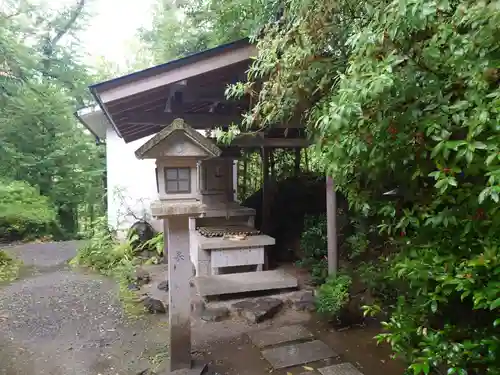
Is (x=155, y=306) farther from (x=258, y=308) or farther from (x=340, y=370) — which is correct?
(x=340, y=370)

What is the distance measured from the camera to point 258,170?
12.3 meters

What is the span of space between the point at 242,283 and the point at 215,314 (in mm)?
835

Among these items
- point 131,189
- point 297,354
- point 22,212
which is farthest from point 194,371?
point 22,212

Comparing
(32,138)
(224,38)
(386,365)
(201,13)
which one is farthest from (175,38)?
(386,365)

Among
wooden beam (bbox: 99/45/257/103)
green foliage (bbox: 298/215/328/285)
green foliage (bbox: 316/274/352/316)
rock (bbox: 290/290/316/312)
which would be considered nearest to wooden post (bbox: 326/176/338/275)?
green foliage (bbox: 316/274/352/316)

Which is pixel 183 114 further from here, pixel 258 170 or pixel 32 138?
pixel 32 138

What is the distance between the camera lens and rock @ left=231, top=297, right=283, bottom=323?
202 inches

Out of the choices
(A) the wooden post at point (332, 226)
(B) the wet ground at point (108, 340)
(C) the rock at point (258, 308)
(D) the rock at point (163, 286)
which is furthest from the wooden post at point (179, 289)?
(D) the rock at point (163, 286)

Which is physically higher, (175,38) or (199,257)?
(175,38)

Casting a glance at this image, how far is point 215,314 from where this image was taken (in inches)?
206

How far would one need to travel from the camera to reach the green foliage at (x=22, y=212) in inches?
480

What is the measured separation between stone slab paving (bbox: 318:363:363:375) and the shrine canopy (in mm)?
3139

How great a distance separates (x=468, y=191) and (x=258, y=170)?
10222mm

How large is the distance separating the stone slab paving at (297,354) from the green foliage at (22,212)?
11276 millimetres
